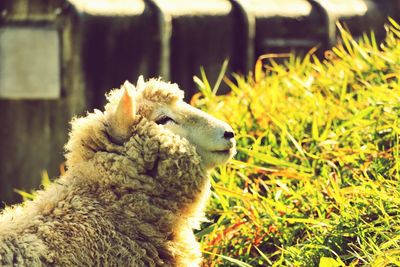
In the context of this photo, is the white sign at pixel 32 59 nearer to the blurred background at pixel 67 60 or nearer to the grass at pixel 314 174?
the blurred background at pixel 67 60

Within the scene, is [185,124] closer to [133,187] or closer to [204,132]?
[204,132]

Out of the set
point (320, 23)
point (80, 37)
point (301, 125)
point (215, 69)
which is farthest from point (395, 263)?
point (320, 23)

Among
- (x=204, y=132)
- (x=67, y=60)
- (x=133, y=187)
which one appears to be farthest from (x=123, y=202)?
(x=67, y=60)

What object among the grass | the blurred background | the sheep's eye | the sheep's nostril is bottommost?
the blurred background

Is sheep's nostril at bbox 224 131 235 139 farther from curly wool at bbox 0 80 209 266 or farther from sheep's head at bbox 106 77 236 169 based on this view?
curly wool at bbox 0 80 209 266

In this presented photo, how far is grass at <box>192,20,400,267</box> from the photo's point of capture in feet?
14.7

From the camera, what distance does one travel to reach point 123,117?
167 inches

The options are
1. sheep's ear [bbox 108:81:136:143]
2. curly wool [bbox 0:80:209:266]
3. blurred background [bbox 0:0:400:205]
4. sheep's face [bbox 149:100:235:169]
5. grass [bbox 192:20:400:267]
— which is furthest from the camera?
blurred background [bbox 0:0:400:205]

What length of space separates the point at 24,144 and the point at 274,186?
4.29m

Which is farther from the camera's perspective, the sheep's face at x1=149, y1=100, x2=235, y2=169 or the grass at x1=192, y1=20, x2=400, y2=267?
the grass at x1=192, y1=20, x2=400, y2=267

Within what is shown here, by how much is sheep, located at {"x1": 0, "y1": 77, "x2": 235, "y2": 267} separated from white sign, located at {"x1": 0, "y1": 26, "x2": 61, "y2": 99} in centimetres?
452

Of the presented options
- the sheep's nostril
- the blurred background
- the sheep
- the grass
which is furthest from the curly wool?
the blurred background

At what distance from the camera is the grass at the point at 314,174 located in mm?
4477

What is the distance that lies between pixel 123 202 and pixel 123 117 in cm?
33
